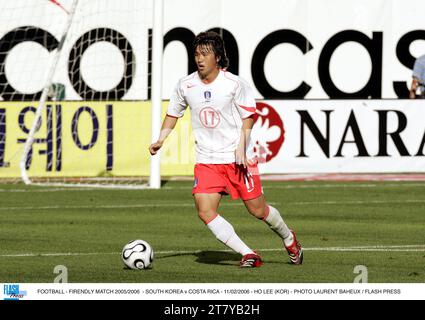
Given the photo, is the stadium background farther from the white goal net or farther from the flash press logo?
the flash press logo

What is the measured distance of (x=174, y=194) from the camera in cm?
2170

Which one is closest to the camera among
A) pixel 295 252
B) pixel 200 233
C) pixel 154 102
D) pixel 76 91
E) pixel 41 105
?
pixel 295 252

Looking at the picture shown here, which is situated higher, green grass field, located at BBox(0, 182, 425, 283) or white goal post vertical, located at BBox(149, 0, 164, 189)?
white goal post vertical, located at BBox(149, 0, 164, 189)

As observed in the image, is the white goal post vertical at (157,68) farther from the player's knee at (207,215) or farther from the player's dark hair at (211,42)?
the player's dark hair at (211,42)

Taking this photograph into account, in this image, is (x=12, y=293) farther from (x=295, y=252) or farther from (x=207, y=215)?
(x=295, y=252)

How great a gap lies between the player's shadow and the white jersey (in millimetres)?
1188

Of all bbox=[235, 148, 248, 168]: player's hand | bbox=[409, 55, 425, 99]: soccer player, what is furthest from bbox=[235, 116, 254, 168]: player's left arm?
bbox=[409, 55, 425, 99]: soccer player

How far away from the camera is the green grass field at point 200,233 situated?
12.2 meters

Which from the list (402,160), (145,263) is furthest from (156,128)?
(145,263)

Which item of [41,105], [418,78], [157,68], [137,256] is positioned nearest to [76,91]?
[41,105]

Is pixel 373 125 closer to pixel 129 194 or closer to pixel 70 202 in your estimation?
pixel 129 194

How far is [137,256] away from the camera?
12344mm

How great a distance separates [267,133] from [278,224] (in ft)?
41.4

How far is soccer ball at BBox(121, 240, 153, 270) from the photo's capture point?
12.4m
